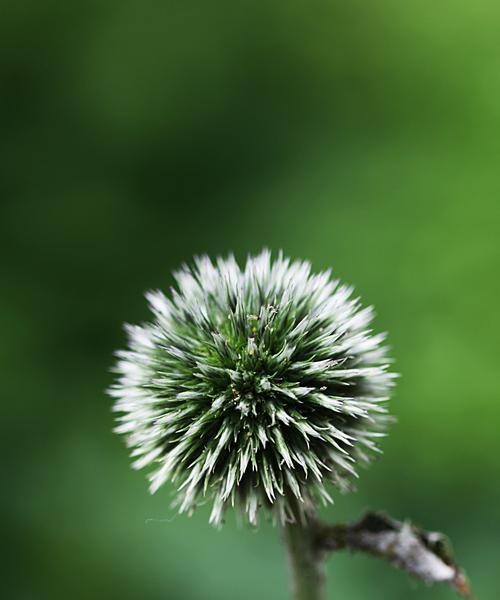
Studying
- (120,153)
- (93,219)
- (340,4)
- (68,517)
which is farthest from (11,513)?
(340,4)

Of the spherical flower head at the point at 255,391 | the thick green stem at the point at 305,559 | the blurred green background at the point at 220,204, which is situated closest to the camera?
the spherical flower head at the point at 255,391

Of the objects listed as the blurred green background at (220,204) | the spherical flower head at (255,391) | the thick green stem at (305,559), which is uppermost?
the blurred green background at (220,204)

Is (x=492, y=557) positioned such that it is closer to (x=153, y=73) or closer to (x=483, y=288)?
(x=483, y=288)

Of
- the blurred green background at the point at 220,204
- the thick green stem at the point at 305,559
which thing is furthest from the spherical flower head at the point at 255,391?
the blurred green background at the point at 220,204

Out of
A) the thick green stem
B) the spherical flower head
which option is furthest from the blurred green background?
the spherical flower head

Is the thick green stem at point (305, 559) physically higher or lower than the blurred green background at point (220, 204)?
lower

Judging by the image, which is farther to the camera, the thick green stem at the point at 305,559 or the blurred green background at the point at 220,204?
the blurred green background at the point at 220,204

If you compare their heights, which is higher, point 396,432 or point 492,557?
point 396,432

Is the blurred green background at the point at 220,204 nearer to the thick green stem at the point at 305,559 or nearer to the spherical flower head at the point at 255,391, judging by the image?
the thick green stem at the point at 305,559
